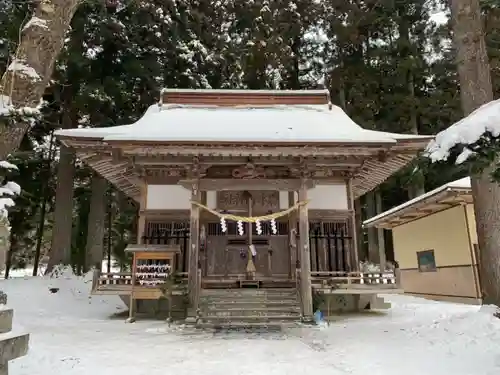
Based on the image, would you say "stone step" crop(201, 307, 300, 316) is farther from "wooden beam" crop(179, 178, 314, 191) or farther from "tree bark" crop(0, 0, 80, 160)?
"tree bark" crop(0, 0, 80, 160)

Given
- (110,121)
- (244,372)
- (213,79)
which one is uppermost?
(213,79)

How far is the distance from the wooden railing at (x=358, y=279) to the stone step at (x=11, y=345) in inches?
289

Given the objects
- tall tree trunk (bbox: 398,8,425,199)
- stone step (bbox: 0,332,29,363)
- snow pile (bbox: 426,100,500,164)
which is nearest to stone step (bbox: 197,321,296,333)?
stone step (bbox: 0,332,29,363)

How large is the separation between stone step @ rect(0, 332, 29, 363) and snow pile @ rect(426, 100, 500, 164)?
4.52 meters

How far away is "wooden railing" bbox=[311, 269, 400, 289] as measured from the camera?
32.5ft

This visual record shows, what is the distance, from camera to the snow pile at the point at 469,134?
4.07 metres

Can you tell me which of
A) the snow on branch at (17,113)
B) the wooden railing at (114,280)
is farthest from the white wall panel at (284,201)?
the snow on branch at (17,113)

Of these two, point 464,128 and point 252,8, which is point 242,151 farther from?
point 252,8

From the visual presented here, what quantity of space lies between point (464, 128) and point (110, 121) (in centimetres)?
1465

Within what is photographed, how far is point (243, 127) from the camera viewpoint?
11.1 meters

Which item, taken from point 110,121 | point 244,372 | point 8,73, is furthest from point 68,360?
point 110,121

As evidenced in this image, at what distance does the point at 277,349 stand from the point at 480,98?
635cm

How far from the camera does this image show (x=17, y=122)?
4.14 m

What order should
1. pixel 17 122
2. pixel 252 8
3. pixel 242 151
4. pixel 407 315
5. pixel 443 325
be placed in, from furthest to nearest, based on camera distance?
pixel 252 8 < pixel 407 315 < pixel 242 151 < pixel 443 325 < pixel 17 122
